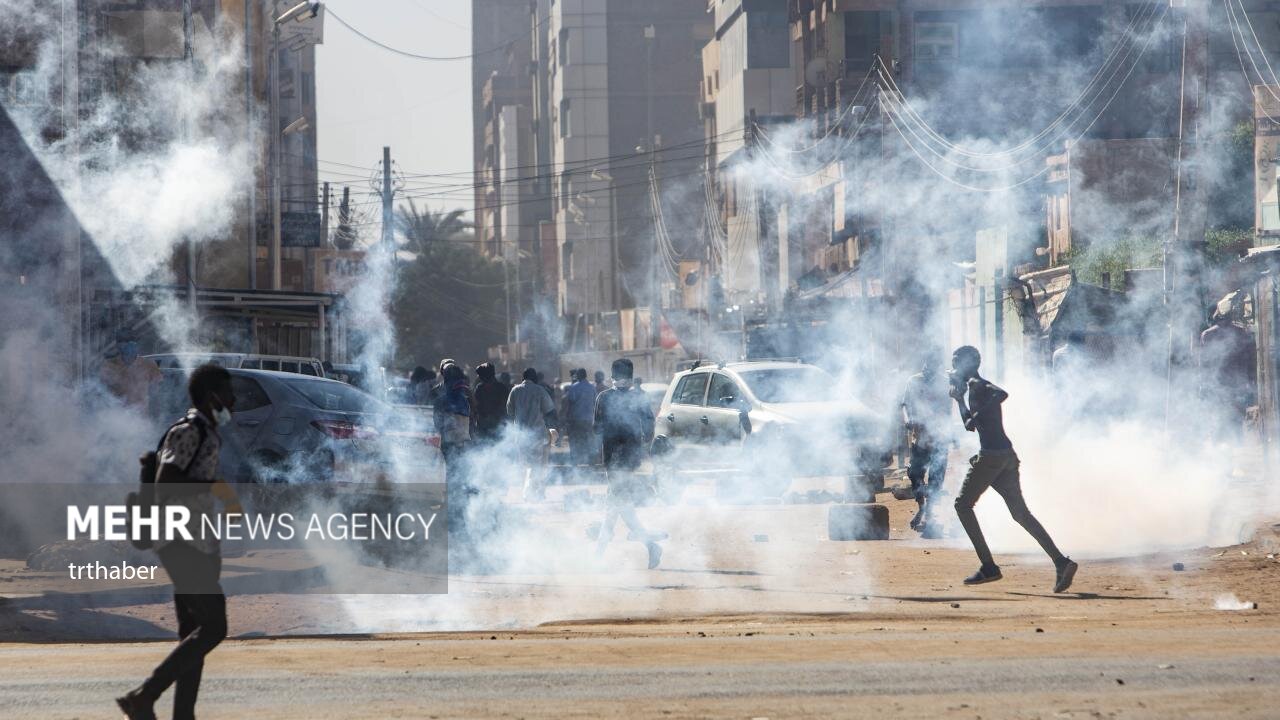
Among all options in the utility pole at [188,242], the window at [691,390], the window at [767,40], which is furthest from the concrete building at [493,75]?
the window at [691,390]

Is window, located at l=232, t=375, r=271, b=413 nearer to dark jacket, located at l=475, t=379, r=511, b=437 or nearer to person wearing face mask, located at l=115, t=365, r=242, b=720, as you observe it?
dark jacket, located at l=475, t=379, r=511, b=437

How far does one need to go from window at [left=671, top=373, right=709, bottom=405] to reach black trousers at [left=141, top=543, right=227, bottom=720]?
13880 millimetres

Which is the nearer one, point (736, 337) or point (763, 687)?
point (763, 687)

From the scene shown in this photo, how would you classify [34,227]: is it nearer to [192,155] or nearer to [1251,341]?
[192,155]

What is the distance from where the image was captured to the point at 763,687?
22.3ft

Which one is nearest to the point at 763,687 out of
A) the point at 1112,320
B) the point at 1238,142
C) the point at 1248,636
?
the point at 1248,636

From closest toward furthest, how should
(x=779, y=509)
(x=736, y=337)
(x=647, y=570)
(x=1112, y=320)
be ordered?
(x=647, y=570), (x=779, y=509), (x=1112, y=320), (x=736, y=337)

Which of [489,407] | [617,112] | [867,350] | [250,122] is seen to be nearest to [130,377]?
[489,407]

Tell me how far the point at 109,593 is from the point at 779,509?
8.76 m

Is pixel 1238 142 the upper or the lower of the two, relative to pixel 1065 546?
upper

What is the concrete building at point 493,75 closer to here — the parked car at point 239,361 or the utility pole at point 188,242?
the utility pole at point 188,242

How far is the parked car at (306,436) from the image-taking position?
12.9m

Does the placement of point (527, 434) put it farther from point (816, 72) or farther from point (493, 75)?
point (493, 75)

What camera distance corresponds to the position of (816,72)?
56.7m
